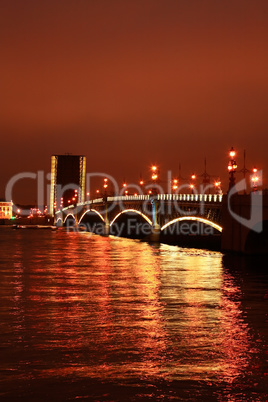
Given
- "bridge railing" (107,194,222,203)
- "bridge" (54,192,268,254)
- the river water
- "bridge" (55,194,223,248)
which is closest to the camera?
the river water

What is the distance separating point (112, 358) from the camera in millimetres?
16953

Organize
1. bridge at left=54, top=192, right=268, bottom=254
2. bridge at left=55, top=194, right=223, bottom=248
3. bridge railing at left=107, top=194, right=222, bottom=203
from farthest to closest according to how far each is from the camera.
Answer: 1. bridge at left=55, top=194, right=223, bottom=248
2. bridge railing at left=107, top=194, right=222, bottom=203
3. bridge at left=54, top=192, right=268, bottom=254

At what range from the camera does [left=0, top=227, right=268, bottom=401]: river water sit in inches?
568

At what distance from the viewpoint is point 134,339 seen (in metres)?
19.4

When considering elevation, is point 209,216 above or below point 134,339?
above

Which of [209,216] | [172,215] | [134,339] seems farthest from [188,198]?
[134,339]

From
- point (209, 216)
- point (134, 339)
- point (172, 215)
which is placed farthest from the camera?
point (172, 215)

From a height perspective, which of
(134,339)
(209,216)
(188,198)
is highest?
(188,198)

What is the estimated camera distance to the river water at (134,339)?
14422 millimetres

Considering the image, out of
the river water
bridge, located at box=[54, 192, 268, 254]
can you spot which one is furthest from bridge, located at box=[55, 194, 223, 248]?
the river water

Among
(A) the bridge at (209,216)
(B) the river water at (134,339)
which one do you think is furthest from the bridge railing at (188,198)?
(B) the river water at (134,339)

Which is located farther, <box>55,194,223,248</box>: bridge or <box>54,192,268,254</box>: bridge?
<box>55,194,223,248</box>: bridge

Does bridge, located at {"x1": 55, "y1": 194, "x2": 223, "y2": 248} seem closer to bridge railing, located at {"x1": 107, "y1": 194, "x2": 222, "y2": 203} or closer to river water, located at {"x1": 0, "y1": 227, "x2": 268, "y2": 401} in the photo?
bridge railing, located at {"x1": 107, "y1": 194, "x2": 222, "y2": 203}

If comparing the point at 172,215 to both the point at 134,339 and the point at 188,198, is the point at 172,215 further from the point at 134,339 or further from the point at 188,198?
the point at 134,339
